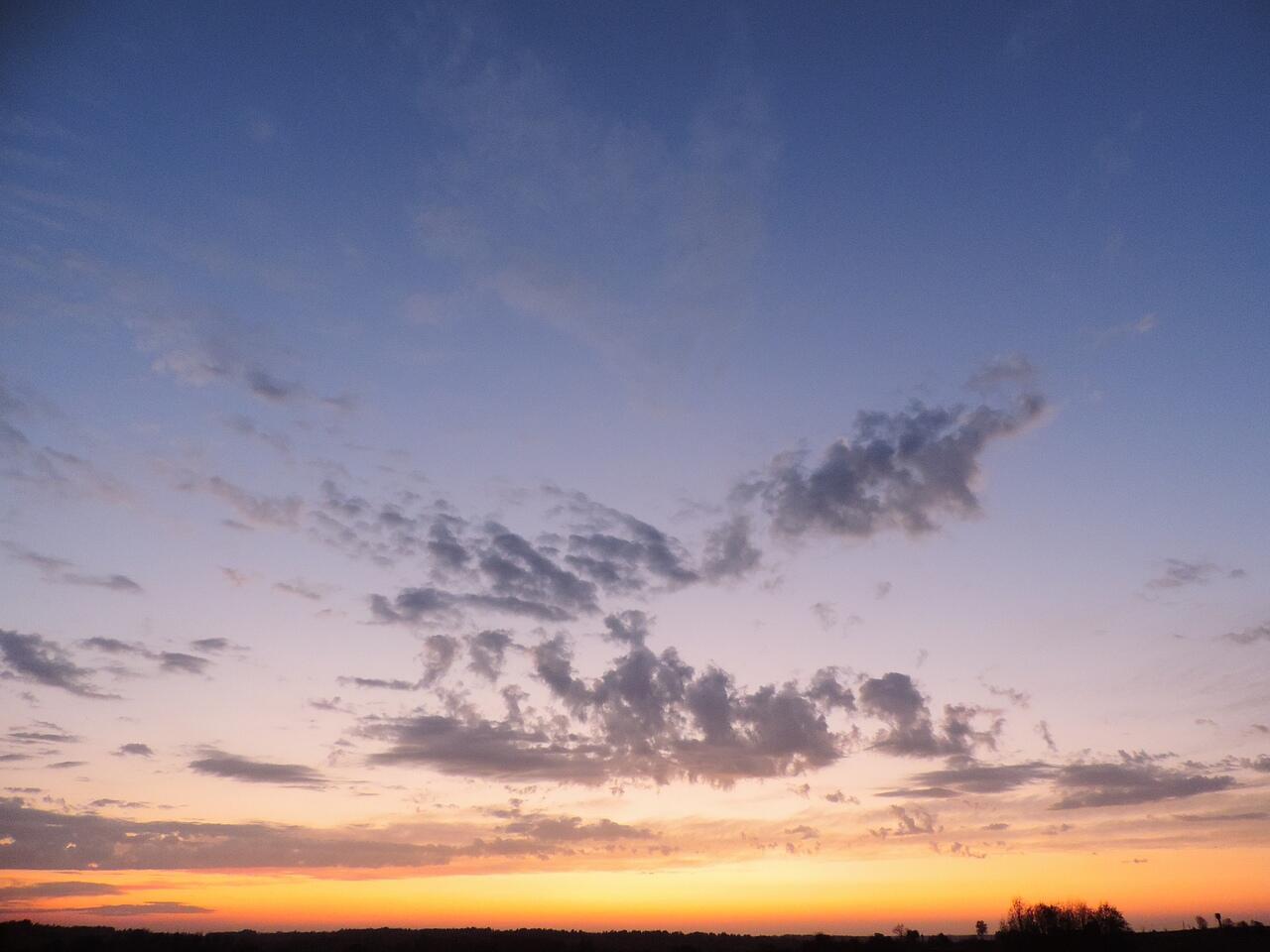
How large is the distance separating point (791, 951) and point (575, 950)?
4924 cm

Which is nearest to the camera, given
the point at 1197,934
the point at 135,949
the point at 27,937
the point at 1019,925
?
the point at 1019,925

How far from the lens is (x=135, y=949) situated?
168 metres

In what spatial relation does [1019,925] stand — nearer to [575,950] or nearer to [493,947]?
[575,950]

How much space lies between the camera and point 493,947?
192500mm

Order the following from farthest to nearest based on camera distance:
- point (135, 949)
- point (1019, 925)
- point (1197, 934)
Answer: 1. point (135, 949)
2. point (1197, 934)
3. point (1019, 925)

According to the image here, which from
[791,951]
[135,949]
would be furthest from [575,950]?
[135,949]

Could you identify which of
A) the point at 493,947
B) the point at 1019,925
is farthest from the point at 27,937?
the point at 1019,925

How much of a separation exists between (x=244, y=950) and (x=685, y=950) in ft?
318

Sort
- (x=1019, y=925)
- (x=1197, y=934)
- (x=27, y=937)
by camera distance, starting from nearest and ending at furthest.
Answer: (x=1019, y=925)
(x=1197, y=934)
(x=27, y=937)

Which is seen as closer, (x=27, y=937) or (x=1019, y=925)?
(x=1019, y=925)

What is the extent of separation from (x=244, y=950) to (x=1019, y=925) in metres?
152

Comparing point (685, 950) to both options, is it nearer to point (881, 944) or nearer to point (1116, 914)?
point (881, 944)

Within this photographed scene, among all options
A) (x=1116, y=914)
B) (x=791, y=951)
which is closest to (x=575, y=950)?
(x=791, y=951)

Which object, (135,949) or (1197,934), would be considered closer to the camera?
(1197,934)
